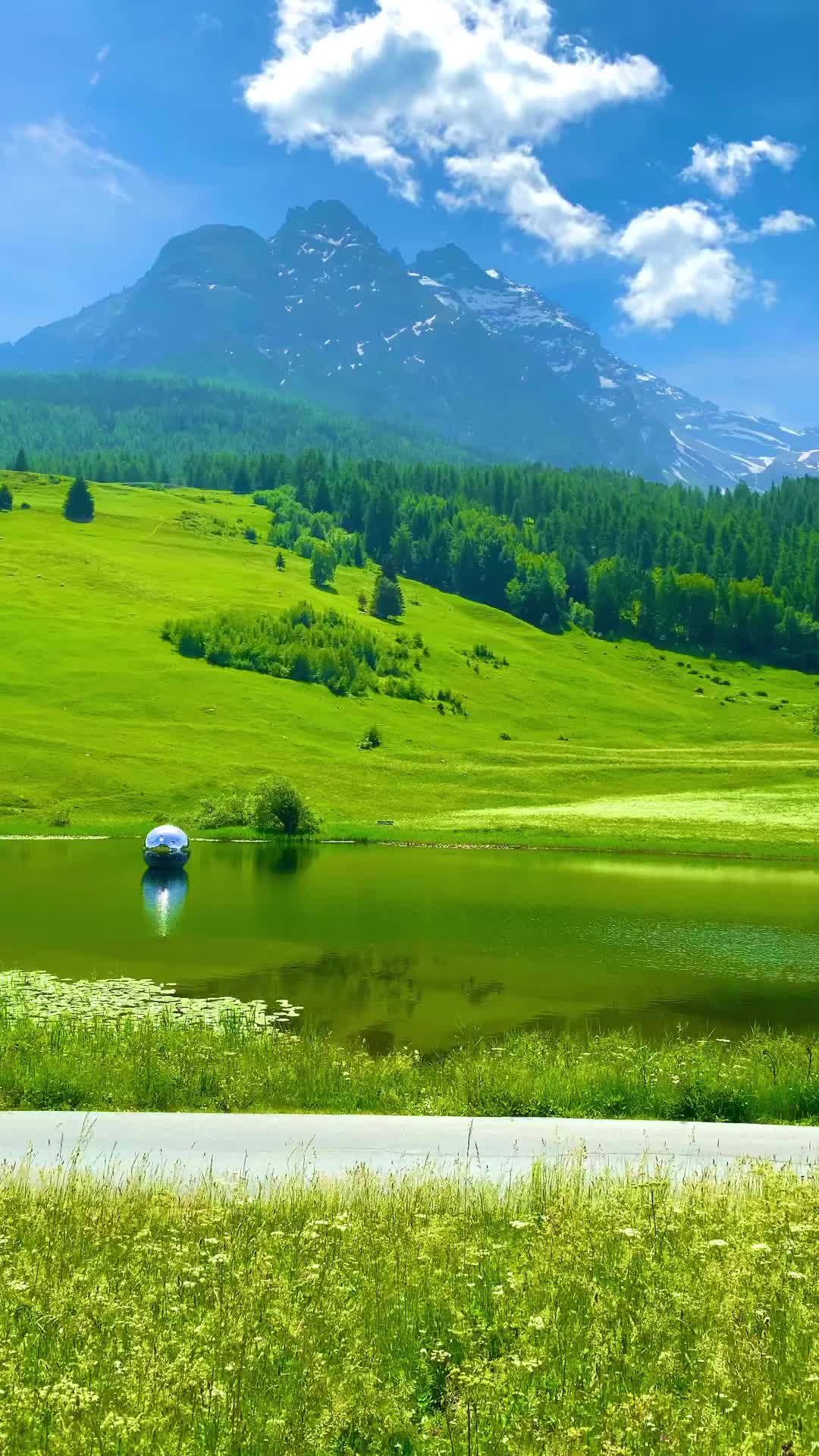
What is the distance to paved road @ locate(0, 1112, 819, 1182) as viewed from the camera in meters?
14.8

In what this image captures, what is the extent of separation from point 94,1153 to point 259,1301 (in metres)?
7.10

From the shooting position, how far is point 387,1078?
Result: 21750mm

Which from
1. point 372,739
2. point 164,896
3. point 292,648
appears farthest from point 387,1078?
point 292,648

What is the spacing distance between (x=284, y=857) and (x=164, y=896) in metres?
21.5

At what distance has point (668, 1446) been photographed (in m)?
7.17

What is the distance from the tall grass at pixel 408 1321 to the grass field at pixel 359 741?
246 feet

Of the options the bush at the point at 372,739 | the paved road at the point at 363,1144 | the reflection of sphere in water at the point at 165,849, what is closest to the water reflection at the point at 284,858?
the reflection of sphere in water at the point at 165,849

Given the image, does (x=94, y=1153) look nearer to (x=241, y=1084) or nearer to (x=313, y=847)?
(x=241, y=1084)

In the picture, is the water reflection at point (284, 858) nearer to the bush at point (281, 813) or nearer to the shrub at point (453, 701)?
the bush at point (281, 813)

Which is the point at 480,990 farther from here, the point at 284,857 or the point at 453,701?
the point at 453,701

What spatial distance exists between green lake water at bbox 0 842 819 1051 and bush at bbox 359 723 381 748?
179 feet

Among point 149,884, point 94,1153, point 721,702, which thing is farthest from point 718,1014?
point 721,702

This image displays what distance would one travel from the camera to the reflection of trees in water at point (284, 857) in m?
68.6

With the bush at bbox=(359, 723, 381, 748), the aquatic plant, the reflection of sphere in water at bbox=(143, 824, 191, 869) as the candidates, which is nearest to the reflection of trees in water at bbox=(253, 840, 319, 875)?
the reflection of sphere in water at bbox=(143, 824, 191, 869)
